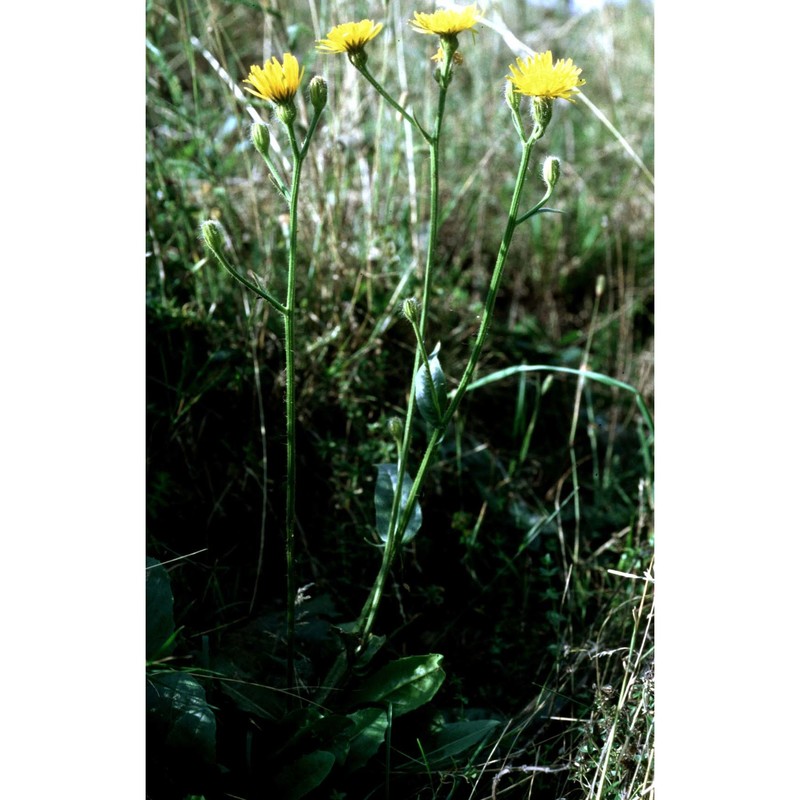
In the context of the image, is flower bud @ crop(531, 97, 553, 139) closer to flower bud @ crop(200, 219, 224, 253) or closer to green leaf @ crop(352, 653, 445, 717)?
flower bud @ crop(200, 219, 224, 253)

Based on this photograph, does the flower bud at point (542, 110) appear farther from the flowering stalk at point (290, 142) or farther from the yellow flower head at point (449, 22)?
the flowering stalk at point (290, 142)

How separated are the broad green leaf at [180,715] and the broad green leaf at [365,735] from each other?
6.1 inches

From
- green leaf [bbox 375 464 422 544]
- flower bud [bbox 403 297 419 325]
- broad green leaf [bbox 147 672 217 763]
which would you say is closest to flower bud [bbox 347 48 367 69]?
flower bud [bbox 403 297 419 325]

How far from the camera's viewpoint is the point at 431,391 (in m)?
0.96

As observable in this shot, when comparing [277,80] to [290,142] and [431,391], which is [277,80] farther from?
[431,391]

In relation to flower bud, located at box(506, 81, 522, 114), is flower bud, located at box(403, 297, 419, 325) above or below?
below

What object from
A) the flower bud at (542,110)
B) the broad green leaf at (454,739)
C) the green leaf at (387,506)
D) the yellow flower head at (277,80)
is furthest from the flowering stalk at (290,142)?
the broad green leaf at (454,739)

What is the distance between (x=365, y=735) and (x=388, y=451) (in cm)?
54

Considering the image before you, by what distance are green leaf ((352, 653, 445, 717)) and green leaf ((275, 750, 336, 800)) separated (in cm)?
10

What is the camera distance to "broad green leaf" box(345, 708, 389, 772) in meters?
1.02
